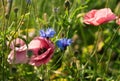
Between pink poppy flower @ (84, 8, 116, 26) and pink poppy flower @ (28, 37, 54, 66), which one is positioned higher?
pink poppy flower @ (84, 8, 116, 26)

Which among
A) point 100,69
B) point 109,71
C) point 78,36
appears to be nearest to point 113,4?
point 78,36

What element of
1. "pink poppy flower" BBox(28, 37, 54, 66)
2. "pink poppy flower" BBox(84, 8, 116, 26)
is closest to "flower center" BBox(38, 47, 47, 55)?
"pink poppy flower" BBox(28, 37, 54, 66)

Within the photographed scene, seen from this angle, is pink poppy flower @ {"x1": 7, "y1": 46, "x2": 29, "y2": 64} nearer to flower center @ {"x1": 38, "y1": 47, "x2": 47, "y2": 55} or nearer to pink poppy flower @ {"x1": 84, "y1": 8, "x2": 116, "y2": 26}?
flower center @ {"x1": 38, "y1": 47, "x2": 47, "y2": 55}

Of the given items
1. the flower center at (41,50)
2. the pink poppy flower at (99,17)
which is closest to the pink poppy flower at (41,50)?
the flower center at (41,50)

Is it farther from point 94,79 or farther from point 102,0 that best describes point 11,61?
point 102,0

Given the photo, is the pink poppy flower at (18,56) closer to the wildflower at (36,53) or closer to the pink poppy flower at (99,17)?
the wildflower at (36,53)

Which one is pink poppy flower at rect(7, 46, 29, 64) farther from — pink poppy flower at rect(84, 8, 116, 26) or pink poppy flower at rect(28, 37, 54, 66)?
pink poppy flower at rect(84, 8, 116, 26)

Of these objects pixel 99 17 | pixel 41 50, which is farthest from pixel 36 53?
pixel 99 17

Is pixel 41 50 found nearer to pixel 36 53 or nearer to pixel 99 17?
pixel 36 53

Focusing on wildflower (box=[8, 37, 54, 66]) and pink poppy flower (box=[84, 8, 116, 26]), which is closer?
wildflower (box=[8, 37, 54, 66])
